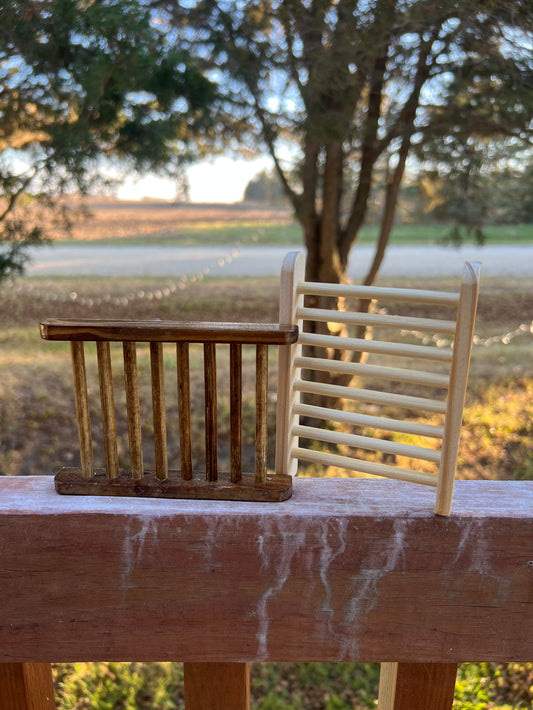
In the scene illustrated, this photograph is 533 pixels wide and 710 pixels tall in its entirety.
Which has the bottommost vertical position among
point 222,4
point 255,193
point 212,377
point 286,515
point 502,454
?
point 502,454

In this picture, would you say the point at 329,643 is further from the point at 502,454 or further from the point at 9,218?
the point at 502,454

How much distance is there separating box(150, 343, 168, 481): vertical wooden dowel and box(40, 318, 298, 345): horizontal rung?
22 mm

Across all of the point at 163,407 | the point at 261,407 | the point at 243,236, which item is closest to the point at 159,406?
the point at 163,407

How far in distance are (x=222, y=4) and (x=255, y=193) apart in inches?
39.7

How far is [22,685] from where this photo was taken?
656 millimetres

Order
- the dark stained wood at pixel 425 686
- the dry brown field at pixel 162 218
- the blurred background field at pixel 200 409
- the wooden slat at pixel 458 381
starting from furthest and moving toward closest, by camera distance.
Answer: the dry brown field at pixel 162 218 → the blurred background field at pixel 200 409 → the dark stained wood at pixel 425 686 → the wooden slat at pixel 458 381

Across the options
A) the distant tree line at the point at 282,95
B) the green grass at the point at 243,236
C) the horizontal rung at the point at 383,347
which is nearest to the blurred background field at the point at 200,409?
the green grass at the point at 243,236

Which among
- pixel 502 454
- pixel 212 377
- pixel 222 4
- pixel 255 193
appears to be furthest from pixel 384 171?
pixel 212 377

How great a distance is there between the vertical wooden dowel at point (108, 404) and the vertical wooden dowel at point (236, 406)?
0.43ft

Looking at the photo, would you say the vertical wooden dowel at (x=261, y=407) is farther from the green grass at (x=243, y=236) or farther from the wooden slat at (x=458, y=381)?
the green grass at (x=243, y=236)

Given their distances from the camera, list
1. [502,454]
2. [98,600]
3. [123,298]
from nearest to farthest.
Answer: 1. [98,600]
2. [502,454]
3. [123,298]

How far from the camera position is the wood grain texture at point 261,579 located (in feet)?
2.01

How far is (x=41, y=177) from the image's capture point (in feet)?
7.10

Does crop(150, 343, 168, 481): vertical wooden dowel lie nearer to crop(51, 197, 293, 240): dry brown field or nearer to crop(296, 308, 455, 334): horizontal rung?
crop(296, 308, 455, 334): horizontal rung
